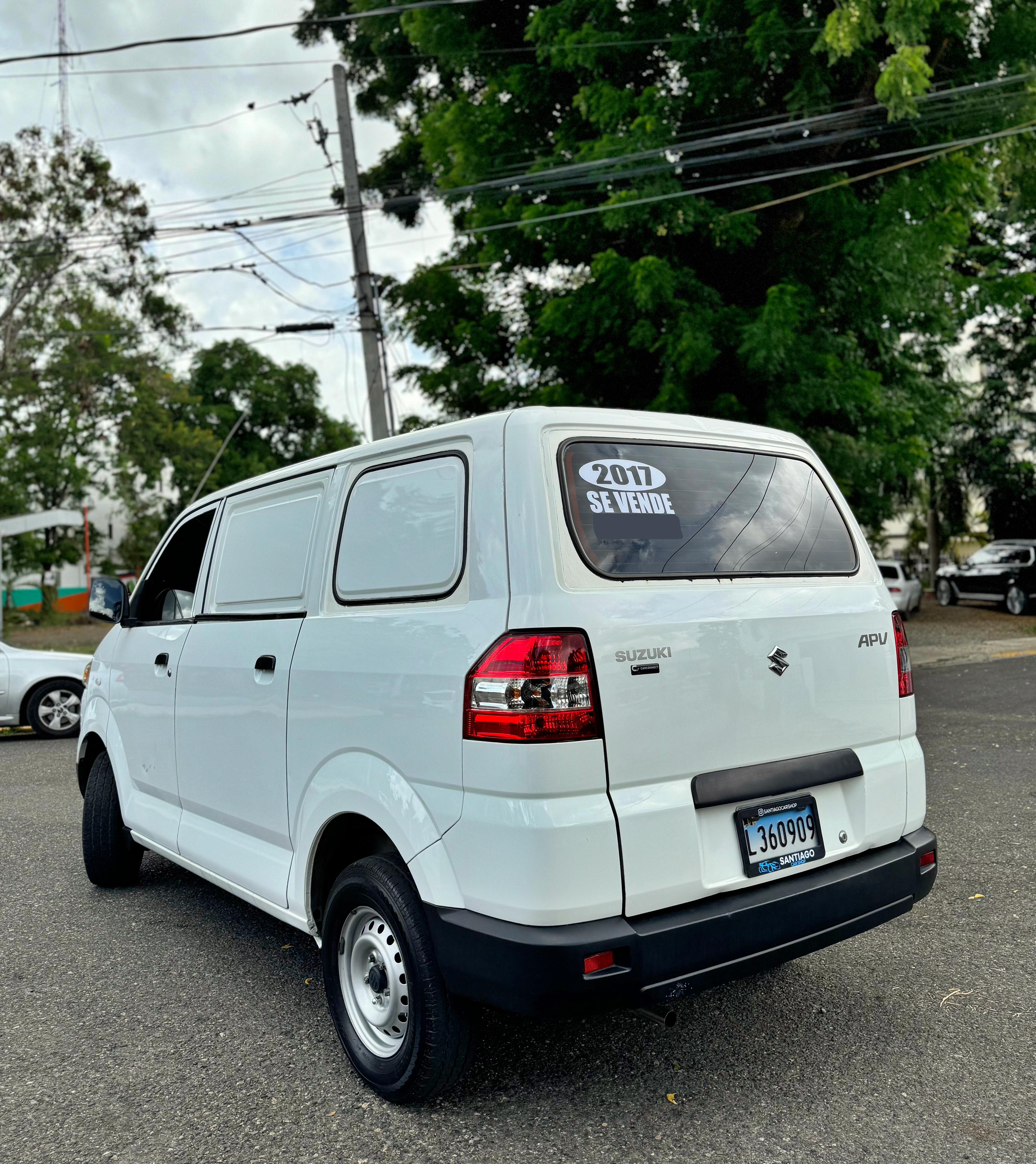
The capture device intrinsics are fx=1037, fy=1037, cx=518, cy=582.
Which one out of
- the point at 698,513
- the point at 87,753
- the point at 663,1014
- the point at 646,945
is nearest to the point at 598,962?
the point at 646,945

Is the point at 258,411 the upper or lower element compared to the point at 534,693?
upper

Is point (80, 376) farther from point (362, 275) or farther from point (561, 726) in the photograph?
point (561, 726)

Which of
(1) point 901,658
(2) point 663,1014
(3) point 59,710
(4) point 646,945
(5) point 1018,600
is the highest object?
(1) point 901,658

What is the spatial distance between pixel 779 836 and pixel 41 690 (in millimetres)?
10080

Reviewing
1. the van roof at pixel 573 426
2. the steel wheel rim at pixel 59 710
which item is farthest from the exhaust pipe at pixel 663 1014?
the steel wheel rim at pixel 59 710

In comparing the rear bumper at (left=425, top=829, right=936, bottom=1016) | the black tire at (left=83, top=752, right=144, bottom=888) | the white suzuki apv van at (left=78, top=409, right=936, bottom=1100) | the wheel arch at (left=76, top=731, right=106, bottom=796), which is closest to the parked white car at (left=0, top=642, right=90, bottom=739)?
the wheel arch at (left=76, top=731, right=106, bottom=796)

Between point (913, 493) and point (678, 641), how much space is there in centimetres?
3079

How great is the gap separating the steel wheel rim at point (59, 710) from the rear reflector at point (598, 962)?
32.6ft

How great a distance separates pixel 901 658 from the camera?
11.8 feet

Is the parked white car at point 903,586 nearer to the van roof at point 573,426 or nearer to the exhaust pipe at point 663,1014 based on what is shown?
the van roof at point 573,426

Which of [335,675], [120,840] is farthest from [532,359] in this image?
[335,675]

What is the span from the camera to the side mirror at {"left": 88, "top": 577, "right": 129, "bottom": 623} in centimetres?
517

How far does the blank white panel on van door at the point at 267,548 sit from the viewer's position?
3738mm

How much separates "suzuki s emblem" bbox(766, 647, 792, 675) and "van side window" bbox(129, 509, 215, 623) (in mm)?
2602
